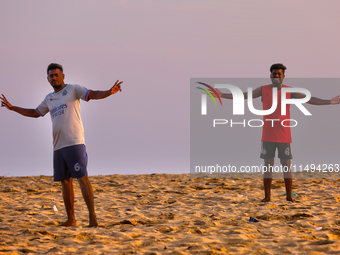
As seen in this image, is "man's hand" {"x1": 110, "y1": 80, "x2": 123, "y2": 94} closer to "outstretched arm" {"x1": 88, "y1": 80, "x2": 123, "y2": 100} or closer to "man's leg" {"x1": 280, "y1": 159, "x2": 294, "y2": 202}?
"outstretched arm" {"x1": 88, "y1": 80, "x2": 123, "y2": 100}

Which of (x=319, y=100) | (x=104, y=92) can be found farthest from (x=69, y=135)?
(x=319, y=100)

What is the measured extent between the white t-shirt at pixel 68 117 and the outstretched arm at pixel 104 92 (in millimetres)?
76

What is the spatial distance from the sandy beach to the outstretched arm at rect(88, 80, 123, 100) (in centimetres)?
163

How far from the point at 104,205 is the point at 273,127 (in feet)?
10.4

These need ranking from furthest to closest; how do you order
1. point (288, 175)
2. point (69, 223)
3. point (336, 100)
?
point (288, 175) < point (336, 100) < point (69, 223)

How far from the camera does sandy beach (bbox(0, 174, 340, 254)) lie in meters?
3.95

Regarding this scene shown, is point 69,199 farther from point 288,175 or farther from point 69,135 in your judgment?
point 288,175

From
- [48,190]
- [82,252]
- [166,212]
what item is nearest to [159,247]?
[82,252]

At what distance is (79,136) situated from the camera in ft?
16.2

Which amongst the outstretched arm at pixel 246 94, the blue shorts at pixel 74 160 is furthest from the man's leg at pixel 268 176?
the blue shorts at pixel 74 160

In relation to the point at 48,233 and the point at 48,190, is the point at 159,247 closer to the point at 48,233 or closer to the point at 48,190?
the point at 48,233

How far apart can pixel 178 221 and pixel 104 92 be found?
77.5 inches

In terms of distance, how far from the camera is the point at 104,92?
186 inches

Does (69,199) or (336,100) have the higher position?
(336,100)
